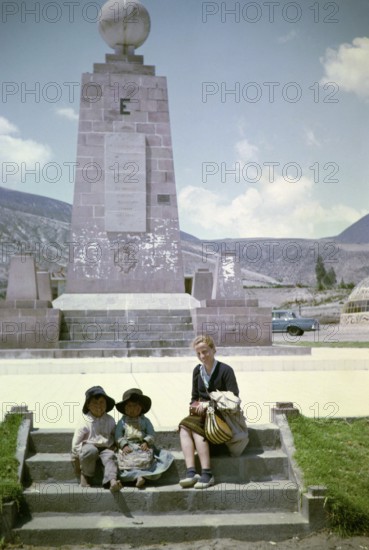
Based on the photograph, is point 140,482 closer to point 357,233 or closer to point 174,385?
point 174,385

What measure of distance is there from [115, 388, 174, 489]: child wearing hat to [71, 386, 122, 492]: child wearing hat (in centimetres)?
9

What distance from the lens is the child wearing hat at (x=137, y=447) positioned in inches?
201

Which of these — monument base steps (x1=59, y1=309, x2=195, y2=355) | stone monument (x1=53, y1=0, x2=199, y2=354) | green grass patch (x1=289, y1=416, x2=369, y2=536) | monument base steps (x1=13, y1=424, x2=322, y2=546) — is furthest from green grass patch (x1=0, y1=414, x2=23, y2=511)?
stone monument (x1=53, y1=0, x2=199, y2=354)

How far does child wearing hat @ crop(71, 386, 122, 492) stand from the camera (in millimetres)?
5059

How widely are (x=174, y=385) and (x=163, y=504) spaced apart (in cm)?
391

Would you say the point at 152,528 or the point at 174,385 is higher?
the point at 174,385

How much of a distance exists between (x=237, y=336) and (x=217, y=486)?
29.6ft

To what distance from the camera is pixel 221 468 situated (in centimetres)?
538

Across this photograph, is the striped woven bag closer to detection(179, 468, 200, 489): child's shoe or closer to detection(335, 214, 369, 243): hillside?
detection(179, 468, 200, 489): child's shoe

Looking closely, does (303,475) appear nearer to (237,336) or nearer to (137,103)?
(237,336)

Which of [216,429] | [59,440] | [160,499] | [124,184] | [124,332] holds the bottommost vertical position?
[160,499]

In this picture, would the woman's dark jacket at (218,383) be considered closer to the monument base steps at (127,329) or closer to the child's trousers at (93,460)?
the child's trousers at (93,460)

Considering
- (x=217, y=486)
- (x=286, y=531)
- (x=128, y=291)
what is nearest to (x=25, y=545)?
(x=217, y=486)

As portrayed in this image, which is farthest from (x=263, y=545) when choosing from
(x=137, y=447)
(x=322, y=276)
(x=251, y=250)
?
(x=251, y=250)
